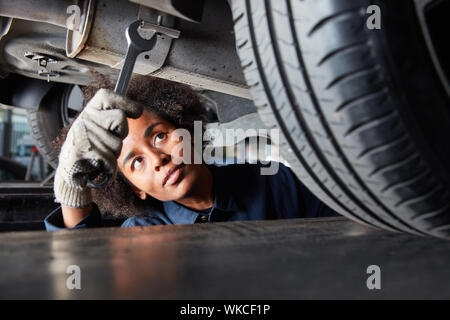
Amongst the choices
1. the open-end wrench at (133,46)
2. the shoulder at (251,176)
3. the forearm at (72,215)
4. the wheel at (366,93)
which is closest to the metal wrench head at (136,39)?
the open-end wrench at (133,46)

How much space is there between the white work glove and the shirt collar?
374 millimetres

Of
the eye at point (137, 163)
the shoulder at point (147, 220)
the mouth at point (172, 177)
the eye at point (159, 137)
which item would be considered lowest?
the shoulder at point (147, 220)

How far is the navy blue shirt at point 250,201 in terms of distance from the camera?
112 cm

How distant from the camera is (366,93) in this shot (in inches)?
15.5

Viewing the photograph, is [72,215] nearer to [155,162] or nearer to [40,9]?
[155,162]

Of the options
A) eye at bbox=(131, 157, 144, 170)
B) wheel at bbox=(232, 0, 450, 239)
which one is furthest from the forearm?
wheel at bbox=(232, 0, 450, 239)

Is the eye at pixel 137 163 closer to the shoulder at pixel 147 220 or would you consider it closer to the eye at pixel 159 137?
the eye at pixel 159 137

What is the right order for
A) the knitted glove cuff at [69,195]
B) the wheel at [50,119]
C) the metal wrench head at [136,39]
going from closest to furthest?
the metal wrench head at [136,39]
the knitted glove cuff at [69,195]
the wheel at [50,119]

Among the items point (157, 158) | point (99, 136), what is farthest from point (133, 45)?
point (157, 158)

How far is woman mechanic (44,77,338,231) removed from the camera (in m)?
0.78

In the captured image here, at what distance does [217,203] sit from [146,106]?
0.35 meters

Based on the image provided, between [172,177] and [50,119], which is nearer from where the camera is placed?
[172,177]

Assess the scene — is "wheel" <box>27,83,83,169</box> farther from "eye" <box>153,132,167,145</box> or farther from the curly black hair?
"eye" <box>153,132,167,145</box>
